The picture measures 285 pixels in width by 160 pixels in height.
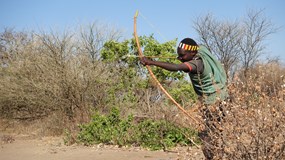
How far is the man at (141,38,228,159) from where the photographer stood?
412cm

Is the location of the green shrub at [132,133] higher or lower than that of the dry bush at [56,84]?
lower

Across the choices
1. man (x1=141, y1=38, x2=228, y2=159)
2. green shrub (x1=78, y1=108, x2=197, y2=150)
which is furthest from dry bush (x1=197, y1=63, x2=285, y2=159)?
green shrub (x1=78, y1=108, x2=197, y2=150)

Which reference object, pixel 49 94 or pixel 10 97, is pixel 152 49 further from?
pixel 10 97

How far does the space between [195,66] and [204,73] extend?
0.57ft

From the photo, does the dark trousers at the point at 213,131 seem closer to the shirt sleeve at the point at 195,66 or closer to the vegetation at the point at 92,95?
the shirt sleeve at the point at 195,66

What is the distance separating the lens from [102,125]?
964 cm

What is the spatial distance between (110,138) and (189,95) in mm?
4696

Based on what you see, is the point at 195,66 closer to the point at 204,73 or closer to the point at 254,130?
the point at 204,73

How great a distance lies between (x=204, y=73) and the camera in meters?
4.30

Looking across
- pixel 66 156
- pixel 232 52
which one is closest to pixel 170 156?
pixel 66 156

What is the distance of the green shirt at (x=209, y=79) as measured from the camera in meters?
4.26

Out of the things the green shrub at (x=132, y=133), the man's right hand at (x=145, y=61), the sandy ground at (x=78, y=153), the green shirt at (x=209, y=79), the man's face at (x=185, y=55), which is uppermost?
the man's face at (x=185, y=55)

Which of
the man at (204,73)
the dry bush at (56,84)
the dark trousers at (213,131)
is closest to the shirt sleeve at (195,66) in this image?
the man at (204,73)


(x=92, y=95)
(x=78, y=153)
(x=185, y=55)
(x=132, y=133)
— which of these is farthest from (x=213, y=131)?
(x=92, y=95)
